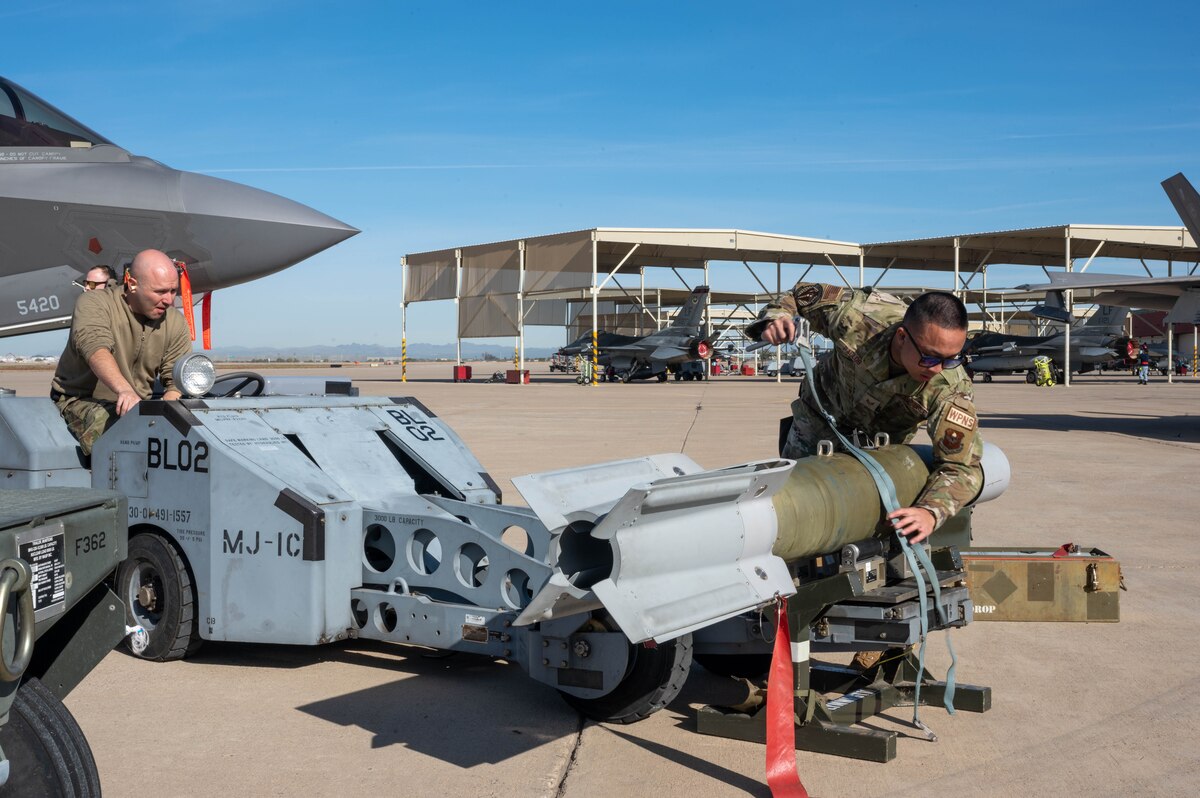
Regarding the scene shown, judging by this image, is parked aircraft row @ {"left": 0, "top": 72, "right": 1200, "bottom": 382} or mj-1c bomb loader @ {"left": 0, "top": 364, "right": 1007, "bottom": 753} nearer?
mj-1c bomb loader @ {"left": 0, "top": 364, "right": 1007, "bottom": 753}

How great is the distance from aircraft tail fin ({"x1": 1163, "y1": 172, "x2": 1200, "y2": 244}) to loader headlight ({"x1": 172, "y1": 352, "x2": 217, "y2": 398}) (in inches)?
713

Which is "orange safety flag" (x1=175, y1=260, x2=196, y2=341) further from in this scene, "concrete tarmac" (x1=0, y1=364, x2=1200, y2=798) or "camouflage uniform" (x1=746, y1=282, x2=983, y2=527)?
"camouflage uniform" (x1=746, y1=282, x2=983, y2=527)

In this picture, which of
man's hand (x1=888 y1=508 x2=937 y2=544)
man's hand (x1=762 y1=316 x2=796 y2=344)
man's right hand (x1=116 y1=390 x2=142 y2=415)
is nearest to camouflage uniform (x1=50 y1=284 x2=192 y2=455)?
man's right hand (x1=116 y1=390 x2=142 y2=415)

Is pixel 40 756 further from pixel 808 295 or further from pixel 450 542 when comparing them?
pixel 808 295

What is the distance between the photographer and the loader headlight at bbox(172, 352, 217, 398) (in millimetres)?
5176

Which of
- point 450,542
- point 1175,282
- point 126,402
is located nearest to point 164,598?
point 126,402

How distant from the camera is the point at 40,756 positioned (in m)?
2.33

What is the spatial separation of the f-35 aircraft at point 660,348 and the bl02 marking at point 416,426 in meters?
34.7

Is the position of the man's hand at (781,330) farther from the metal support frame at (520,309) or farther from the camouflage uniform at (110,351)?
the metal support frame at (520,309)

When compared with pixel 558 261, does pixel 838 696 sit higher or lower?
lower

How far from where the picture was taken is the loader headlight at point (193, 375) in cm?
518

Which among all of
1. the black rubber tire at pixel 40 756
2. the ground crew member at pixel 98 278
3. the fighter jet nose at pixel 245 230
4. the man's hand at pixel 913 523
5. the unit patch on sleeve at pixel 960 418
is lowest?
the black rubber tire at pixel 40 756

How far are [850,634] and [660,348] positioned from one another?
37753 mm

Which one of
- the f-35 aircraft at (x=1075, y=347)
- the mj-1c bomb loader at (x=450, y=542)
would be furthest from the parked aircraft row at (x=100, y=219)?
the f-35 aircraft at (x=1075, y=347)
